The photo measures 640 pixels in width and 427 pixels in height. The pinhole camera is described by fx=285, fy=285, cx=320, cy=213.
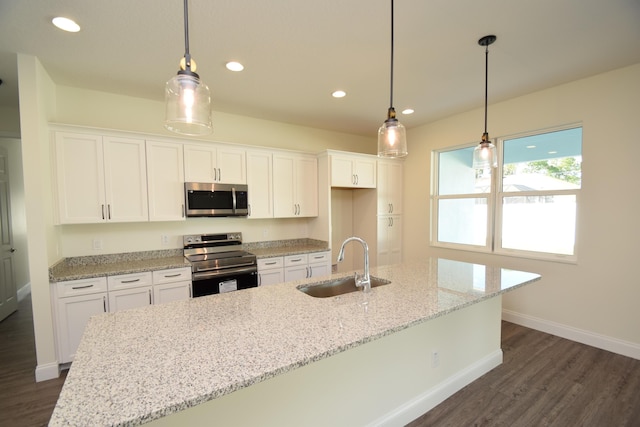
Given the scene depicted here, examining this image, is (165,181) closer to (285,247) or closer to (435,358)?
(285,247)

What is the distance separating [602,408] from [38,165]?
190 inches

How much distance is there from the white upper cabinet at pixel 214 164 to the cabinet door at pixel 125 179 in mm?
451

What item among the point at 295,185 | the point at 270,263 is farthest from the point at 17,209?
the point at 295,185

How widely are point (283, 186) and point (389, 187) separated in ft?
5.87

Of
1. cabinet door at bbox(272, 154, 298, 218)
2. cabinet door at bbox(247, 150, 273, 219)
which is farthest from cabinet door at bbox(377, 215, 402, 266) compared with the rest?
cabinet door at bbox(247, 150, 273, 219)

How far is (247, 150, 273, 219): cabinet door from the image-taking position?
3.66m

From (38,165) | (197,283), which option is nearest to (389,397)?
(197,283)

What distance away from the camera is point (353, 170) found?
166 inches

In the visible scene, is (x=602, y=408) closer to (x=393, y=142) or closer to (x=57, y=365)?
(x=393, y=142)

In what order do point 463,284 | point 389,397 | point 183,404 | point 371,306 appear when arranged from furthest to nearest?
1. point 463,284
2. point 389,397
3. point 371,306
4. point 183,404

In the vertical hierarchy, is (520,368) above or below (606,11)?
below

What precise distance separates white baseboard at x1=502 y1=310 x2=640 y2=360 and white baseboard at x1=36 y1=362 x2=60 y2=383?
4.82 metres

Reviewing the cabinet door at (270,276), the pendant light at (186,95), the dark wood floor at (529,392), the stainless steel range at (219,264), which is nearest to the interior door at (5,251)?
the dark wood floor at (529,392)

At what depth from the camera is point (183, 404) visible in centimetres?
86
